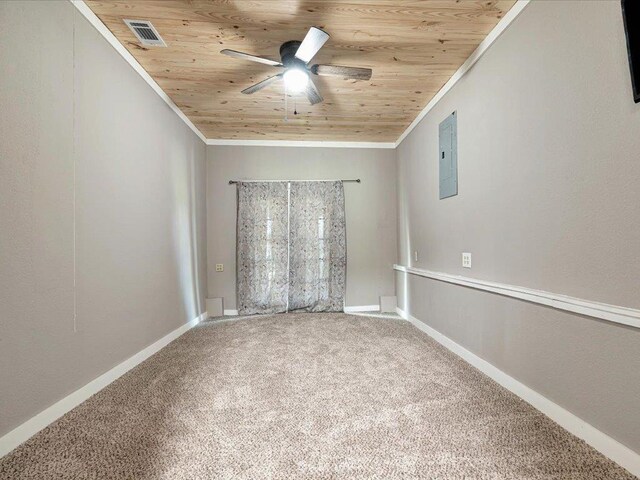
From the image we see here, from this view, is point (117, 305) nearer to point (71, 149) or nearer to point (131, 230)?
point (131, 230)

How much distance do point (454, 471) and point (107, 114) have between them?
2.82 m

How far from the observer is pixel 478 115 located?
2301 mm

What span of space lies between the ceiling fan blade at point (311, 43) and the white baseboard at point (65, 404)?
2.50m

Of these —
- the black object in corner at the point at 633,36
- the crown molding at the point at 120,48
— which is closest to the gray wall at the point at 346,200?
the crown molding at the point at 120,48

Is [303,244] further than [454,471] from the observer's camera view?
Yes

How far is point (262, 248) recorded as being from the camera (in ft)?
14.0

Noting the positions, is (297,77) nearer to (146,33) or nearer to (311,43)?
(311,43)

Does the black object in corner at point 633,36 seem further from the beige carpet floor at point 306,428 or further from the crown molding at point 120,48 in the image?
the crown molding at point 120,48

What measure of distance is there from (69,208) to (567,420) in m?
2.85

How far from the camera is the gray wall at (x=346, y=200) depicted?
4285mm

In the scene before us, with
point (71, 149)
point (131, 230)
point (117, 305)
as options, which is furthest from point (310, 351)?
point (71, 149)

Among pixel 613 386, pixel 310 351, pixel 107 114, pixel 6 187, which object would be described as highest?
pixel 107 114

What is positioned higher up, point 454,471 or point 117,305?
point 117,305

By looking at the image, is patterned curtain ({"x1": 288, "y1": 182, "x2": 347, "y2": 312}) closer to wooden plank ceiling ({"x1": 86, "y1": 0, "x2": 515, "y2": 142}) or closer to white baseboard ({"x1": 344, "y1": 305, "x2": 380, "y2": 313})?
white baseboard ({"x1": 344, "y1": 305, "x2": 380, "y2": 313})
